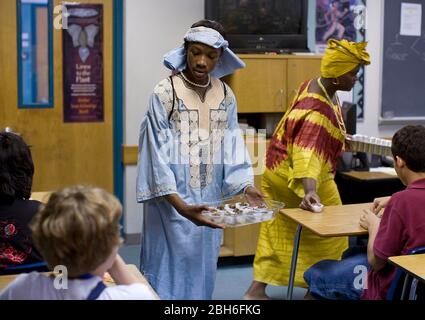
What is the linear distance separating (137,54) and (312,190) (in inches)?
84.3

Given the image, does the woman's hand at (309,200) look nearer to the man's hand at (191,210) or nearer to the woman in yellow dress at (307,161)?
the woman in yellow dress at (307,161)

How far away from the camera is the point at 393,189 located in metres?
4.96

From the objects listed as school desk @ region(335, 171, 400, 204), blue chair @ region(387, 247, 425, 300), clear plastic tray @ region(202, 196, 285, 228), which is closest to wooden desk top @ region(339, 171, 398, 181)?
school desk @ region(335, 171, 400, 204)

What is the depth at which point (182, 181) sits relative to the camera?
9.30 ft

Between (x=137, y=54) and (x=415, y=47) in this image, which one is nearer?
(x=137, y=54)

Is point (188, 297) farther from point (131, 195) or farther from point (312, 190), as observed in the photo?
point (131, 195)

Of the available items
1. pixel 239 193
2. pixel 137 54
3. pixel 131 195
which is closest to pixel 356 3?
pixel 137 54

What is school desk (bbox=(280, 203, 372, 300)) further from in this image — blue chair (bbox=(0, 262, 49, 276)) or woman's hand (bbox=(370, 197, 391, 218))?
blue chair (bbox=(0, 262, 49, 276))

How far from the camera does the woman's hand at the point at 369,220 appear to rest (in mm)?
2921

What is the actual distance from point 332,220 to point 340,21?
2.75 meters

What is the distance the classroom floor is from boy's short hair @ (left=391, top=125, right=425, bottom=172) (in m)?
1.58

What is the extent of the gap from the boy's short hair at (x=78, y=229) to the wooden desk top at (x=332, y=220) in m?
1.55

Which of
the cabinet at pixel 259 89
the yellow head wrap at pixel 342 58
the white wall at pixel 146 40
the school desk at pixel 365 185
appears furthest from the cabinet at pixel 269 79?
the yellow head wrap at pixel 342 58

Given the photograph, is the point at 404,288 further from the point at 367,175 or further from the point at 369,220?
the point at 367,175
